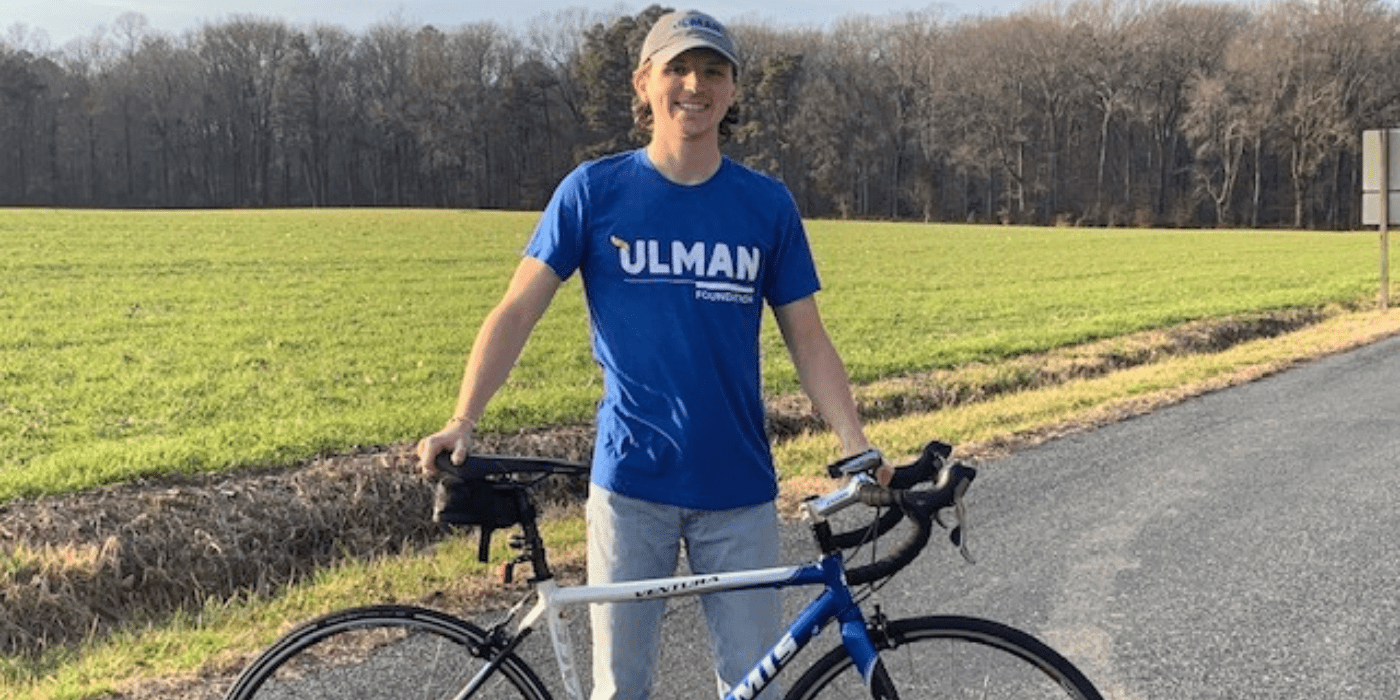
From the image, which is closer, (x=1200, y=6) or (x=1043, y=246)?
(x=1043, y=246)

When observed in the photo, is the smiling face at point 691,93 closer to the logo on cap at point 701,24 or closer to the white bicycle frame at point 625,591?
the logo on cap at point 701,24

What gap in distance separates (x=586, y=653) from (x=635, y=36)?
8685 centimetres

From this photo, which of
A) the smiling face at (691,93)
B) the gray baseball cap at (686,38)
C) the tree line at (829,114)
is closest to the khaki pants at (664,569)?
the smiling face at (691,93)

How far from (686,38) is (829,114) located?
93.7m

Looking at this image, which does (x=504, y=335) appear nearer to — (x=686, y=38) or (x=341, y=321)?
(x=686, y=38)

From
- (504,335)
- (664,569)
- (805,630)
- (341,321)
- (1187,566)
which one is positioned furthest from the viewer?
(341,321)

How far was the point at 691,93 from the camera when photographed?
8.45 ft

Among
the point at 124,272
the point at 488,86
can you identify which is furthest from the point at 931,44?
the point at 124,272

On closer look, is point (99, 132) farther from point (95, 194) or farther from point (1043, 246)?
point (1043, 246)

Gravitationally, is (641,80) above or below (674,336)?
above

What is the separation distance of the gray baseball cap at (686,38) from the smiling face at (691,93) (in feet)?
0.06

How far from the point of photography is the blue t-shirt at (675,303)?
258 centimetres

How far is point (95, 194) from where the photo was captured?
95.2 meters

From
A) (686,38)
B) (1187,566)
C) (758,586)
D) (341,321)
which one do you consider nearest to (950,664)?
(758,586)
